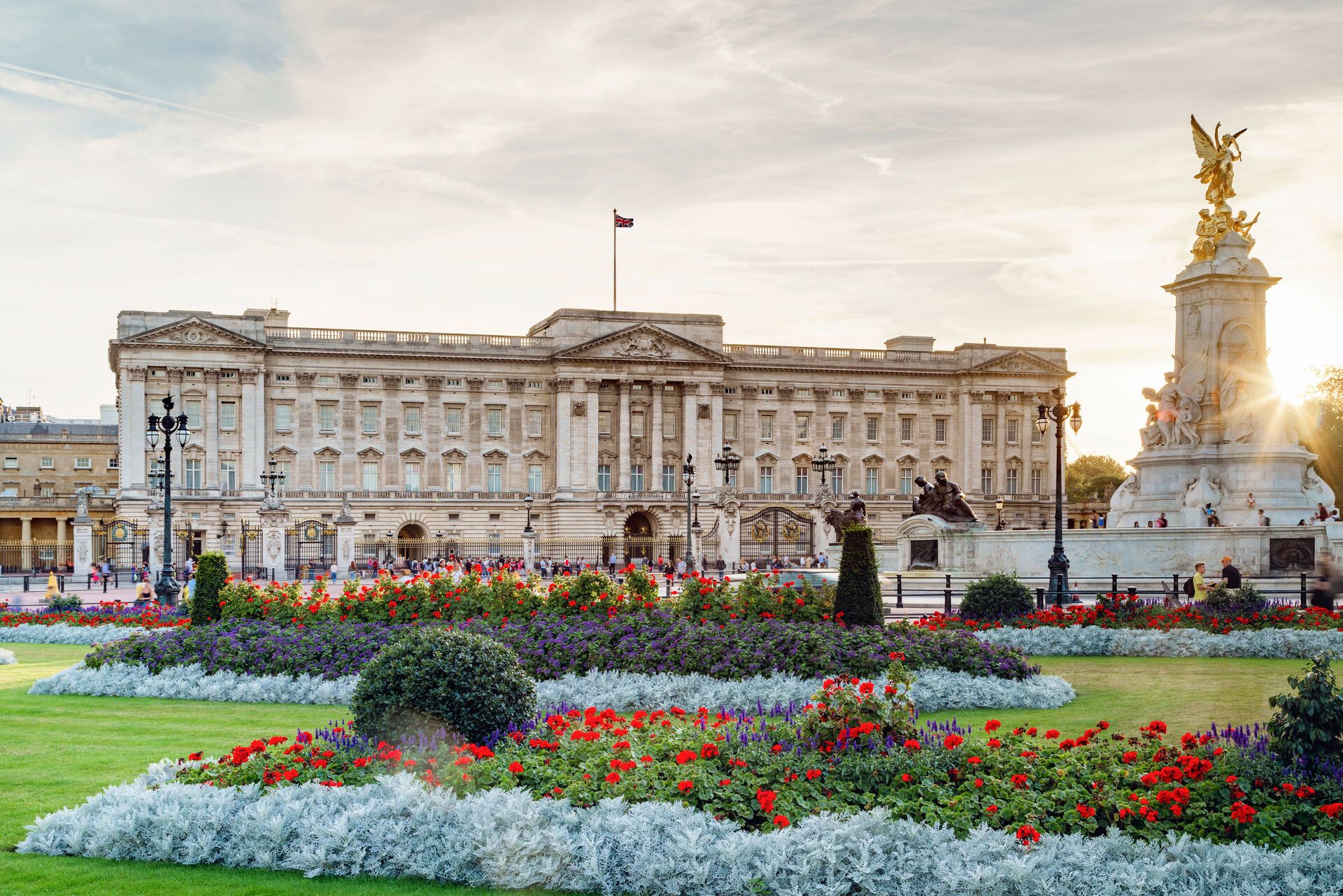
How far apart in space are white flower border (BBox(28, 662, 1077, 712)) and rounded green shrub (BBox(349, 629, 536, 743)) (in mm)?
3507

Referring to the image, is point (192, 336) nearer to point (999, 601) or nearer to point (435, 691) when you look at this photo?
point (999, 601)

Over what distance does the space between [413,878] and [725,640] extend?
794 centimetres

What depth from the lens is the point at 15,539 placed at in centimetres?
8475

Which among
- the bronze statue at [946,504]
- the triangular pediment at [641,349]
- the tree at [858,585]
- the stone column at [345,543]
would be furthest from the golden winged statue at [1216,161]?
the triangular pediment at [641,349]

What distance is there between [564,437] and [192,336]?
22784 millimetres

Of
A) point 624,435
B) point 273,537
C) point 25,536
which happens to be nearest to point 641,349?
point 624,435

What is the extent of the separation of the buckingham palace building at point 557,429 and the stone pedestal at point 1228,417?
34.8 m

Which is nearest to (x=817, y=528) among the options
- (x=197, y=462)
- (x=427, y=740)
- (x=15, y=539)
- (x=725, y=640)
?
(x=197, y=462)

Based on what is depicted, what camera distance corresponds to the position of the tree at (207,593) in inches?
797

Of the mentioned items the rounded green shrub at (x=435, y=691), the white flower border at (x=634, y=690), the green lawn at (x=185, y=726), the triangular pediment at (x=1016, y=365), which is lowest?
the green lawn at (x=185, y=726)

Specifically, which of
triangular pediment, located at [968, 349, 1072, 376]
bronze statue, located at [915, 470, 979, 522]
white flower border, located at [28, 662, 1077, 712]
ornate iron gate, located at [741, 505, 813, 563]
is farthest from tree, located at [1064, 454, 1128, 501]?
white flower border, located at [28, 662, 1077, 712]

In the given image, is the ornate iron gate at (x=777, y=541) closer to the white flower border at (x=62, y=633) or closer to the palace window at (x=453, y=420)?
the palace window at (x=453, y=420)

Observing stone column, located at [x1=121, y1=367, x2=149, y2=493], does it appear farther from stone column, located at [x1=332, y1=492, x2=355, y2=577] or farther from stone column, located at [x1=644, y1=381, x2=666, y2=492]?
stone column, located at [x1=644, y1=381, x2=666, y2=492]

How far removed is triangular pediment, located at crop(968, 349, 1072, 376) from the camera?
85.7m
